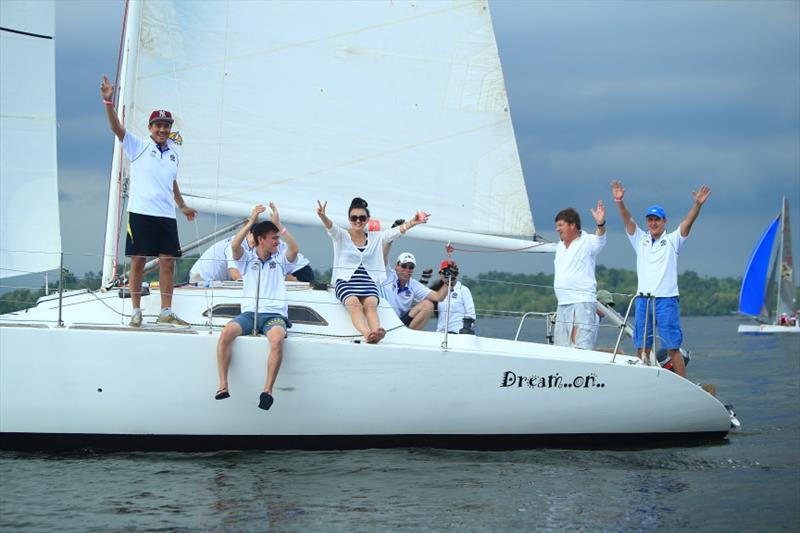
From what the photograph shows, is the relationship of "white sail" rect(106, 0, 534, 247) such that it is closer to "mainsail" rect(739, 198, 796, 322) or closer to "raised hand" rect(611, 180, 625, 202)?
"raised hand" rect(611, 180, 625, 202)

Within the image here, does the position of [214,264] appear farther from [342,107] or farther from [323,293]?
[342,107]

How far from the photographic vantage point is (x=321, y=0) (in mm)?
11023

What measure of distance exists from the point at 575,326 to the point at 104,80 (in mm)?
4526

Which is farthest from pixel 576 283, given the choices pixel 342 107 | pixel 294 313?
pixel 342 107

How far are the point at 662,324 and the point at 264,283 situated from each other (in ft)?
11.7

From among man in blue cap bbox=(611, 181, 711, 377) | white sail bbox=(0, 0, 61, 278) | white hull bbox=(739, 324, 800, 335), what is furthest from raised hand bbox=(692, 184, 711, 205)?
white hull bbox=(739, 324, 800, 335)

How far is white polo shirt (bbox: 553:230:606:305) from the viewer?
1017cm

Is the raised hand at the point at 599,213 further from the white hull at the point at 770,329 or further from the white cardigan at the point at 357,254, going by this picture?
the white hull at the point at 770,329

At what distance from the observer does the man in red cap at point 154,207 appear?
9422mm

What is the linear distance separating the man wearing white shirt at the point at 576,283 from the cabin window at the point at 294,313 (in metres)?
2.17

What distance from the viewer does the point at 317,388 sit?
30.5 ft

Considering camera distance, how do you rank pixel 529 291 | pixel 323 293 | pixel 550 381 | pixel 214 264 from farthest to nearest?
pixel 529 291 → pixel 214 264 → pixel 323 293 → pixel 550 381

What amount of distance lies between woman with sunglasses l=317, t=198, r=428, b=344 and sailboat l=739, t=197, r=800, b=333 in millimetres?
37523

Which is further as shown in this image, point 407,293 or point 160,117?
point 407,293
